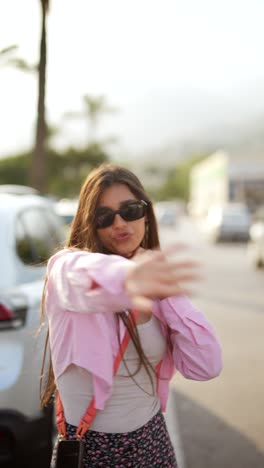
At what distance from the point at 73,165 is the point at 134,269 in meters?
44.5

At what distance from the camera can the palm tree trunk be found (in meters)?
9.77

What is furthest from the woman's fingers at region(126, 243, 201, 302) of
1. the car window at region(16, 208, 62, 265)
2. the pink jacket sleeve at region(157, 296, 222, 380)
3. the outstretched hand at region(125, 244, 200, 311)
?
the car window at region(16, 208, 62, 265)

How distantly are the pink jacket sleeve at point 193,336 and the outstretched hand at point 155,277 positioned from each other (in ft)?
1.68

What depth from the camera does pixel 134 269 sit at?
1324mm

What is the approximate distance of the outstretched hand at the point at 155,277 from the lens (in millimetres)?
1287

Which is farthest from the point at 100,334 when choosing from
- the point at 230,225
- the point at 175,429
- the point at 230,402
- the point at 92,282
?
the point at 230,225

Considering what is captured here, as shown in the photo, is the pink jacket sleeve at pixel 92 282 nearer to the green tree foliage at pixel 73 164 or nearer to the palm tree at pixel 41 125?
the palm tree at pixel 41 125

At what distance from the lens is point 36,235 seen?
4.12 meters

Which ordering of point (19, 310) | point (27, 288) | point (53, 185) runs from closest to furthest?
point (19, 310) < point (27, 288) < point (53, 185)

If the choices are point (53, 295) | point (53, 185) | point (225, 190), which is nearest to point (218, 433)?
point (53, 295)

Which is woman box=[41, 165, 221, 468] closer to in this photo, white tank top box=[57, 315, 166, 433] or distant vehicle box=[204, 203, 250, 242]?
white tank top box=[57, 315, 166, 433]

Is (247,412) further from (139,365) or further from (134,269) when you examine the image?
(134,269)

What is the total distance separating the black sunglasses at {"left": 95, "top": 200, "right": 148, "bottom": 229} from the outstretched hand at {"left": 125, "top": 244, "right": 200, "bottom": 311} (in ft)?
1.97

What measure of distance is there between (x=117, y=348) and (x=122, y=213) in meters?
0.45
